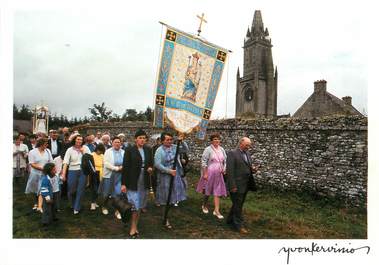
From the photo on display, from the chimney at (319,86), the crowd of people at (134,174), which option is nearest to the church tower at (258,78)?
the chimney at (319,86)

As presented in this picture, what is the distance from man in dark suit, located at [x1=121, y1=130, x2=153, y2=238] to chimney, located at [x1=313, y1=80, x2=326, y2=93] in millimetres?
16298

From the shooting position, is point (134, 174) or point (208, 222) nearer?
point (134, 174)

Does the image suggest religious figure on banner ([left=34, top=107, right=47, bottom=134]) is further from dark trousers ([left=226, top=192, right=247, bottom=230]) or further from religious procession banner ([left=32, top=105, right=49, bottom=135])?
dark trousers ([left=226, top=192, right=247, bottom=230])

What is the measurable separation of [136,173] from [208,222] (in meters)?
1.92

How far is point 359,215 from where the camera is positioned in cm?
634

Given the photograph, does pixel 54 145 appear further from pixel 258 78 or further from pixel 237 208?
pixel 258 78

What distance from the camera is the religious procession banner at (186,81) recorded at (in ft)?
15.6

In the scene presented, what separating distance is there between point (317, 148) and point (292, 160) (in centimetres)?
86

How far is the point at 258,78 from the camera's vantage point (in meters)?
41.6

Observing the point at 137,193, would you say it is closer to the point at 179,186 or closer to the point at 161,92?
the point at 179,186

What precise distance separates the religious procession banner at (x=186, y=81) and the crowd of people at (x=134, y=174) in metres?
0.45
